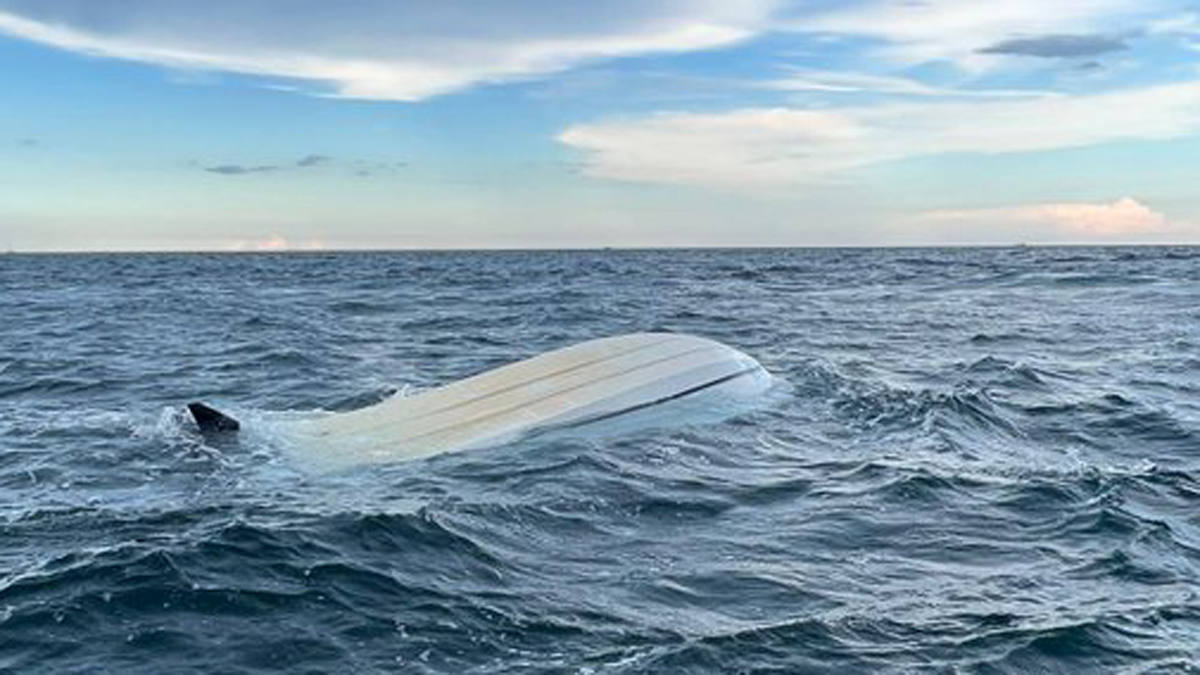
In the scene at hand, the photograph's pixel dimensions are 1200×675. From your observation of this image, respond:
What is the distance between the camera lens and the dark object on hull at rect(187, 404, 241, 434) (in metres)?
15.7

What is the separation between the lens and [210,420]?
623 inches

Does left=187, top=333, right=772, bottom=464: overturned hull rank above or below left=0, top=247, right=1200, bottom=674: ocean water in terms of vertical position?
above

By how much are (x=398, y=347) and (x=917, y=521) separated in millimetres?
21064

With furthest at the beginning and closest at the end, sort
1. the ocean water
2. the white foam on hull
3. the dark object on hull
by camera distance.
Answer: the dark object on hull
the white foam on hull
the ocean water

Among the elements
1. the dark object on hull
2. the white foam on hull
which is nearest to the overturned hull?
the white foam on hull

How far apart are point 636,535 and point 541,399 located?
6116mm

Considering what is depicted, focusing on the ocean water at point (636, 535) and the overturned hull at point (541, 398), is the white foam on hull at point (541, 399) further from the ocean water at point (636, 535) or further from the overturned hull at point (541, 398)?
the ocean water at point (636, 535)

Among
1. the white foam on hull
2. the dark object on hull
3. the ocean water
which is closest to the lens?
the ocean water

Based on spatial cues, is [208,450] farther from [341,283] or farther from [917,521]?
[341,283]

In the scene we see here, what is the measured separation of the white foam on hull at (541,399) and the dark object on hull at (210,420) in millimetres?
877

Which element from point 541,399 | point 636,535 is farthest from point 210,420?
point 636,535

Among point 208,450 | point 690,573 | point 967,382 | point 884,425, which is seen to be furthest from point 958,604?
point 967,382

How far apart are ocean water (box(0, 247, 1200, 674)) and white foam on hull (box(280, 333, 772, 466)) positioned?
0.67 meters

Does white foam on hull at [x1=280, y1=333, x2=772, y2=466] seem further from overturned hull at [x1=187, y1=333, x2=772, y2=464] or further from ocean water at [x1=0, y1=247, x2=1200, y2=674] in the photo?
ocean water at [x1=0, y1=247, x2=1200, y2=674]
